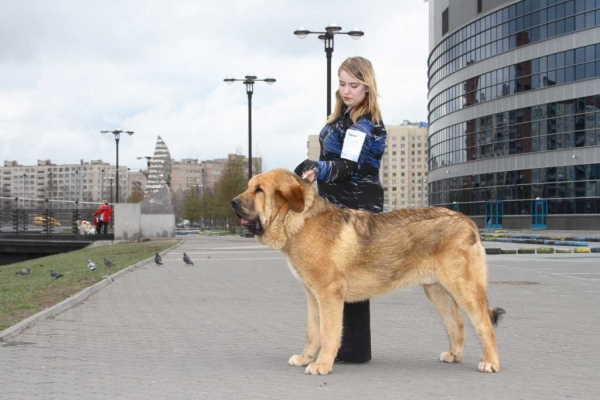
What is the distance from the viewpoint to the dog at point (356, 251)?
19.1ft

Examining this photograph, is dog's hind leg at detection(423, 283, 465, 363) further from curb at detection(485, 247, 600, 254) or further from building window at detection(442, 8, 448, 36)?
building window at detection(442, 8, 448, 36)

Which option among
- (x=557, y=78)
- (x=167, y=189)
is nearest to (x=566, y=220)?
(x=557, y=78)

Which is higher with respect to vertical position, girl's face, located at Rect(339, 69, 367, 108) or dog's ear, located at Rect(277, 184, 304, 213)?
girl's face, located at Rect(339, 69, 367, 108)

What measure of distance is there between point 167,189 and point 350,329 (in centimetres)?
3311

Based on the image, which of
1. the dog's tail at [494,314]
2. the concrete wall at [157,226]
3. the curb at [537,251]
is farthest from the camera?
the concrete wall at [157,226]

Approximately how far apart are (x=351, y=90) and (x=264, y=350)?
2.65 m

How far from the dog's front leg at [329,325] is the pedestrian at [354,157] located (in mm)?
596

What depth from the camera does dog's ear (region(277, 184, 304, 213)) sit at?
5.81 meters

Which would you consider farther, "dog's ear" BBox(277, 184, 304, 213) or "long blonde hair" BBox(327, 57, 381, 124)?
"long blonde hair" BBox(327, 57, 381, 124)

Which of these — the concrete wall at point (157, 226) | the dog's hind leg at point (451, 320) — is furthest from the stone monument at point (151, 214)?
the dog's hind leg at point (451, 320)

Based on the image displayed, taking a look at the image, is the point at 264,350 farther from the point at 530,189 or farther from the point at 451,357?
the point at 530,189

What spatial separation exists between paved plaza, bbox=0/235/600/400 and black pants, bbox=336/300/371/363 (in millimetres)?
162

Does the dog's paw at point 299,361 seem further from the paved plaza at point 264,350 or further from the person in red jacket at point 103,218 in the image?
the person in red jacket at point 103,218

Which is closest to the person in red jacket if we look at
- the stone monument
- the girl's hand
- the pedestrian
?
the stone monument
